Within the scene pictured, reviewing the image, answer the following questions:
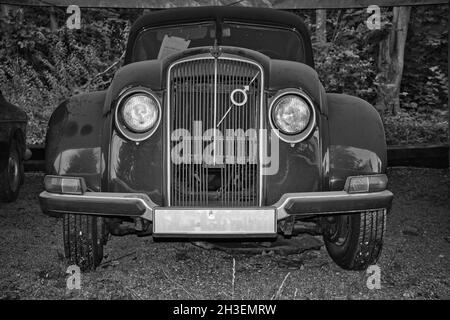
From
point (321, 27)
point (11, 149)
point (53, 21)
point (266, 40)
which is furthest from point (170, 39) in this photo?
point (53, 21)

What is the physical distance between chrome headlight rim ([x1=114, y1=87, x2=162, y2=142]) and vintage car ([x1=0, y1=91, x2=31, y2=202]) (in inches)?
135

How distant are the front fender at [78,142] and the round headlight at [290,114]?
1091 millimetres

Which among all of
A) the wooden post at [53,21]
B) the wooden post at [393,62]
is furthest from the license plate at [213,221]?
the wooden post at [53,21]

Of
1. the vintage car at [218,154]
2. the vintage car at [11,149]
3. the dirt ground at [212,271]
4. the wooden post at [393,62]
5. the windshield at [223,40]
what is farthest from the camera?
the wooden post at [393,62]

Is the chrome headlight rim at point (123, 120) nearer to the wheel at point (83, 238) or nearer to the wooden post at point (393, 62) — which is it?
the wheel at point (83, 238)

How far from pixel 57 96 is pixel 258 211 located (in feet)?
32.9

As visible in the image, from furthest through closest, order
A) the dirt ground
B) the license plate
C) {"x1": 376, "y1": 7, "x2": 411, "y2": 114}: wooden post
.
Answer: {"x1": 376, "y1": 7, "x2": 411, "y2": 114}: wooden post, the dirt ground, the license plate

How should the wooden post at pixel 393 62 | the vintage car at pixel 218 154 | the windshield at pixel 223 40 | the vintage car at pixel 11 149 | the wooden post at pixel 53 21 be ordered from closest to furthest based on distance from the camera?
the vintage car at pixel 218 154
the windshield at pixel 223 40
the vintage car at pixel 11 149
the wooden post at pixel 393 62
the wooden post at pixel 53 21

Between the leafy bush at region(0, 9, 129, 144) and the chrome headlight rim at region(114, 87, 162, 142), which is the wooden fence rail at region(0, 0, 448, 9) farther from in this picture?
the leafy bush at region(0, 9, 129, 144)

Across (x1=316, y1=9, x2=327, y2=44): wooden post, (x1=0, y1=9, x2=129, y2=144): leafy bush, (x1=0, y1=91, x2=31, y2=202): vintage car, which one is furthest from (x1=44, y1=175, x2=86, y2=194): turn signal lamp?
(x1=316, y1=9, x2=327, y2=44): wooden post

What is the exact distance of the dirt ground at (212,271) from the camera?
328cm

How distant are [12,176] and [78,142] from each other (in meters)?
3.53

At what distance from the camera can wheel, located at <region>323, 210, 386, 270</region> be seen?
11.1ft

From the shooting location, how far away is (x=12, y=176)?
21.1 ft
